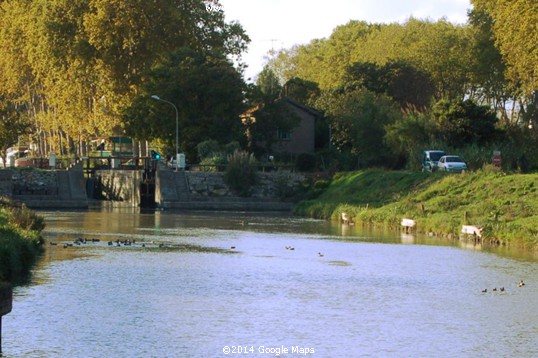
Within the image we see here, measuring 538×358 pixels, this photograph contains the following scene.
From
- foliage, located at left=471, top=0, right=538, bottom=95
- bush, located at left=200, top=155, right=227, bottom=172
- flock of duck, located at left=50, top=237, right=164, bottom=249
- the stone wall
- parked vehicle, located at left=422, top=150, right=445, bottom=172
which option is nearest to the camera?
flock of duck, located at left=50, top=237, right=164, bottom=249

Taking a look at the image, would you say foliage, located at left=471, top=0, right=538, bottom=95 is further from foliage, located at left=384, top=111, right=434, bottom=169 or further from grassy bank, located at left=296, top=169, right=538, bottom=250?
grassy bank, located at left=296, top=169, right=538, bottom=250

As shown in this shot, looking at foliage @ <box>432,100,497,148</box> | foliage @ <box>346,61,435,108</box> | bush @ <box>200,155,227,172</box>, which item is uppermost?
foliage @ <box>346,61,435,108</box>

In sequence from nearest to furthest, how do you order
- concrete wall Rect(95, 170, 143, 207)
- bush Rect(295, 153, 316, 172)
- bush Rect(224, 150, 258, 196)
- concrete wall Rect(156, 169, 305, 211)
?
1. concrete wall Rect(156, 169, 305, 211)
2. bush Rect(224, 150, 258, 196)
3. concrete wall Rect(95, 170, 143, 207)
4. bush Rect(295, 153, 316, 172)

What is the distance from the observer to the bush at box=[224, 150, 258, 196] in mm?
83500

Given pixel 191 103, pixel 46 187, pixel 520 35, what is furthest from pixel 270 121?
pixel 520 35

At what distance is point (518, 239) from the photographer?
49.3 metres

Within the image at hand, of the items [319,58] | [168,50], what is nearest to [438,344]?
[168,50]

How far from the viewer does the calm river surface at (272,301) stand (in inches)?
1032

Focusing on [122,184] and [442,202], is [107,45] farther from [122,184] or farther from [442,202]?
[442,202]

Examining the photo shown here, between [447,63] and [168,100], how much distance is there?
3612cm

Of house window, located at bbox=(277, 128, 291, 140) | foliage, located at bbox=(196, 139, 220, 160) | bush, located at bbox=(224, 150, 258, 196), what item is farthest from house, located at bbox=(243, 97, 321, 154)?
bush, located at bbox=(224, 150, 258, 196)

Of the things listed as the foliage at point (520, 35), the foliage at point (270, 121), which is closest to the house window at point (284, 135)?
the foliage at point (270, 121)

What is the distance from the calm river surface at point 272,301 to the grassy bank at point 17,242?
2.33 ft

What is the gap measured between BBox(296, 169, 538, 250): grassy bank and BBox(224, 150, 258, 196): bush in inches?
264
